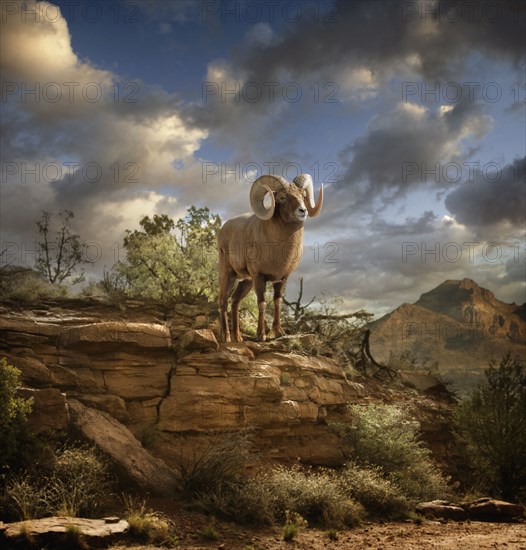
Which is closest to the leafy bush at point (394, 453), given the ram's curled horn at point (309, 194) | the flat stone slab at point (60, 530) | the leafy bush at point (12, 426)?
the ram's curled horn at point (309, 194)

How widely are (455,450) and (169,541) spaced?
11.5m

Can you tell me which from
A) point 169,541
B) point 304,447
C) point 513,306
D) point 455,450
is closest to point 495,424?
point 455,450

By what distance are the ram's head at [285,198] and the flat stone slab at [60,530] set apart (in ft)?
26.7

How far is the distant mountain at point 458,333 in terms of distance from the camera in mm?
43781

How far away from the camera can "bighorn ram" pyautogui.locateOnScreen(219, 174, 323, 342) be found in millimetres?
13617

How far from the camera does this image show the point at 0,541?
7.30 metres

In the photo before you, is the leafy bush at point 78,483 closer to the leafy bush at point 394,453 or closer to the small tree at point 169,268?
the leafy bush at point 394,453

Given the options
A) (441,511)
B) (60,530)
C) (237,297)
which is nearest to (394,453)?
(441,511)

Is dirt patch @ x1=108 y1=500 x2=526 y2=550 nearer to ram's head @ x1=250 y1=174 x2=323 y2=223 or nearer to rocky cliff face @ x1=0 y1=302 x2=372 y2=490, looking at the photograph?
rocky cliff face @ x1=0 y1=302 x2=372 y2=490

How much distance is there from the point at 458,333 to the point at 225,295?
120ft

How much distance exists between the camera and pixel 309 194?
47.3 ft

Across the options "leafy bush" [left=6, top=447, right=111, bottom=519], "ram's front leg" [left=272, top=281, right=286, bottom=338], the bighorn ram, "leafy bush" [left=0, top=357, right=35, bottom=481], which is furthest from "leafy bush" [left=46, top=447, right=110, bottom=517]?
"ram's front leg" [left=272, top=281, right=286, bottom=338]

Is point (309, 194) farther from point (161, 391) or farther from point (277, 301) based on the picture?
point (161, 391)

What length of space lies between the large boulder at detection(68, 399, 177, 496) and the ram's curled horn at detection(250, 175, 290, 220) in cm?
636
